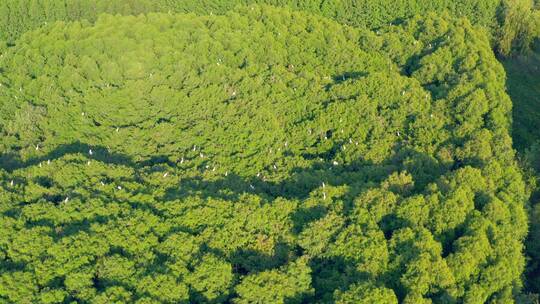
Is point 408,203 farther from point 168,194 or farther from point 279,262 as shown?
point 168,194

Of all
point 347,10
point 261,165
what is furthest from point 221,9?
point 261,165

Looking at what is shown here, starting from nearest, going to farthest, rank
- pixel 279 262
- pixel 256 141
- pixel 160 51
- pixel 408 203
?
pixel 279 262 → pixel 408 203 → pixel 256 141 → pixel 160 51

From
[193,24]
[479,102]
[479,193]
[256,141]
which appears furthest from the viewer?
[193,24]

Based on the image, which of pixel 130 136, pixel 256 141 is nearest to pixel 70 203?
pixel 130 136

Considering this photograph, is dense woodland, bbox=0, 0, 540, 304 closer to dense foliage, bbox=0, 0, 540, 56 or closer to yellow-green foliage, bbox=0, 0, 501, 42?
yellow-green foliage, bbox=0, 0, 501, 42

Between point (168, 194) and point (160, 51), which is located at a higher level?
point (160, 51)

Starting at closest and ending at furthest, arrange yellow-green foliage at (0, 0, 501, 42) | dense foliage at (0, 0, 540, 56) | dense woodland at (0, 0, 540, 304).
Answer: dense woodland at (0, 0, 540, 304) < yellow-green foliage at (0, 0, 501, 42) < dense foliage at (0, 0, 540, 56)

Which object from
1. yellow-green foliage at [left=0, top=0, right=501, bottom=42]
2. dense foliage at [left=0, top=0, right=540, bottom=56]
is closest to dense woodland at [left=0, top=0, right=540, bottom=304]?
yellow-green foliage at [left=0, top=0, right=501, bottom=42]
